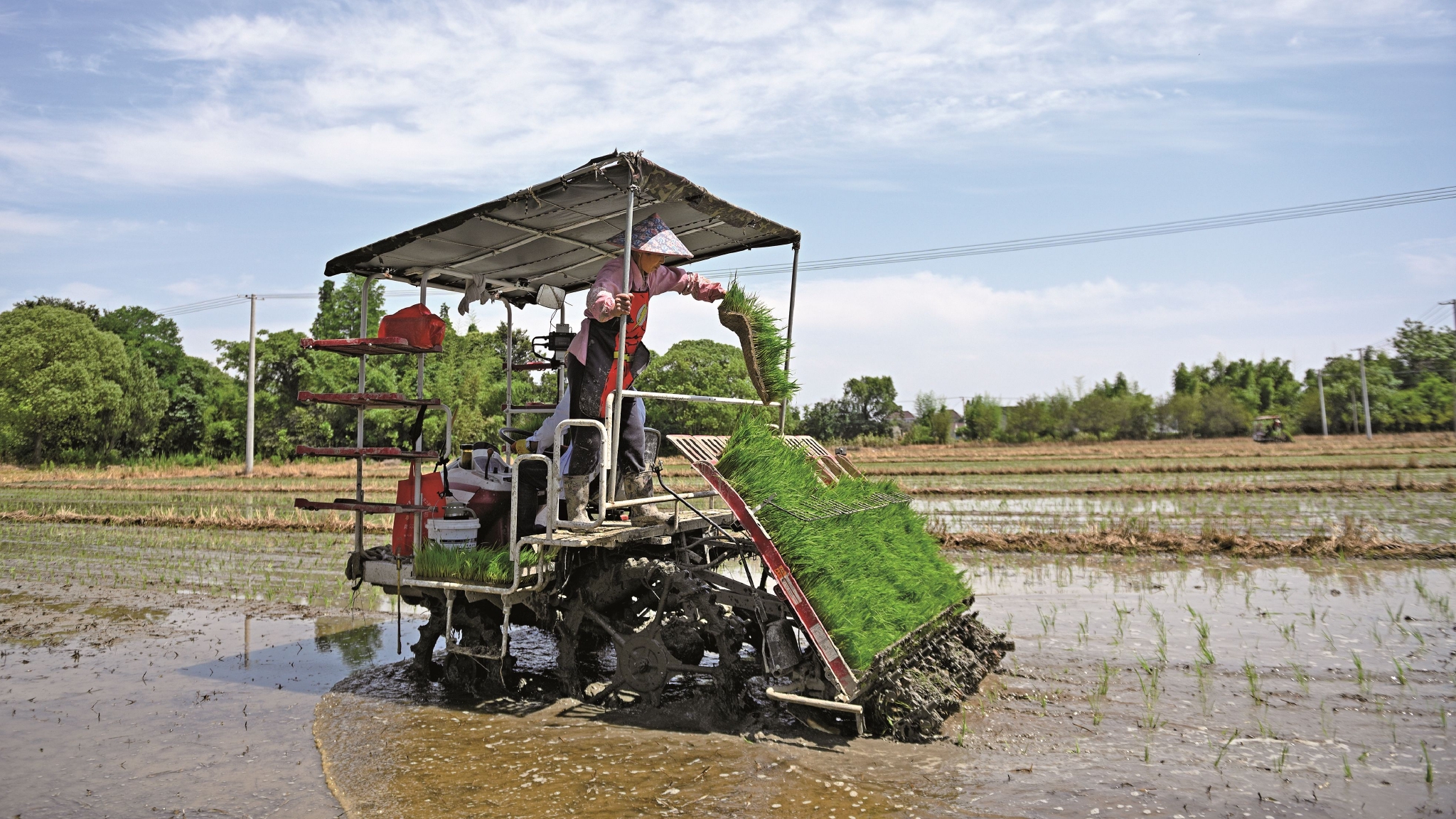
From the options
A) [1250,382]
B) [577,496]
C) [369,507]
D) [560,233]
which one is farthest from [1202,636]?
[1250,382]

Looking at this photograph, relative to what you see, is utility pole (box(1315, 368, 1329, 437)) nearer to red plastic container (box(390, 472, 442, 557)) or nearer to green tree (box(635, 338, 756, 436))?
green tree (box(635, 338, 756, 436))

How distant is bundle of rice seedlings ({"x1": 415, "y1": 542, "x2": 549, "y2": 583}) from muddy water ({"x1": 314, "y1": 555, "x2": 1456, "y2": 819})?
920 mm

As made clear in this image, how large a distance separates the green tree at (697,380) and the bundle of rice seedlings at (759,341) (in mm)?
30225

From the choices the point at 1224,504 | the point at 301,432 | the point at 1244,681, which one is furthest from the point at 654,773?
the point at 301,432

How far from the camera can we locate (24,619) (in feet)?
31.4

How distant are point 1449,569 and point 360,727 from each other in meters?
12.1

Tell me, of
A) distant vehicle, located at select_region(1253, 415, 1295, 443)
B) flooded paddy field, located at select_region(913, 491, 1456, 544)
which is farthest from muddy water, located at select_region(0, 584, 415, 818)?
distant vehicle, located at select_region(1253, 415, 1295, 443)

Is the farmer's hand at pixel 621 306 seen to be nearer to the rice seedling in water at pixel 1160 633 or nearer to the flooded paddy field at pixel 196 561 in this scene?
the rice seedling in water at pixel 1160 633

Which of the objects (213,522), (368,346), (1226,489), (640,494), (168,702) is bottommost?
(168,702)

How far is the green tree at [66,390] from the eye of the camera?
44.3 meters

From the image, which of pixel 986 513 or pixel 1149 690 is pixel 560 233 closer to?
pixel 1149 690

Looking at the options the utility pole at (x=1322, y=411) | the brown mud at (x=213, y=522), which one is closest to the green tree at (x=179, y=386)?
the brown mud at (x=213, y=522)

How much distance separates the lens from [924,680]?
5129 mm

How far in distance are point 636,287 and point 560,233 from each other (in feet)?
3.47
